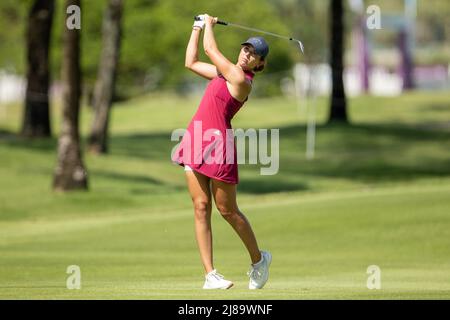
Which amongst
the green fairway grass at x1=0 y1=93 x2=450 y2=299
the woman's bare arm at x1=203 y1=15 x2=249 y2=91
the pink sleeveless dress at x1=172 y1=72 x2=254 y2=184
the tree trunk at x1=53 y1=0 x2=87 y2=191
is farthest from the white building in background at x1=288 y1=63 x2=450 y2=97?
the woman's bare arm at x1=203 y1=15 x2=249 y2=91

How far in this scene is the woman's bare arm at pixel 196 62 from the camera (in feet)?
37.0

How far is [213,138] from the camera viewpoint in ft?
35.8

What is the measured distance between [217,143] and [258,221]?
427 inches

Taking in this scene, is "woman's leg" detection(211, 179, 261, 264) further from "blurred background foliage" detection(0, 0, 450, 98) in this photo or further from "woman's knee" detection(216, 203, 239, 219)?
"blurred background foliage" detection(0, 0, 450, 98)

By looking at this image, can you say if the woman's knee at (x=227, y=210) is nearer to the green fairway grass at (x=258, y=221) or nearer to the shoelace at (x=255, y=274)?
the shoelace at (x=255, y=274)

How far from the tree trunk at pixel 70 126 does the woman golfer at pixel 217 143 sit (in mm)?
14998

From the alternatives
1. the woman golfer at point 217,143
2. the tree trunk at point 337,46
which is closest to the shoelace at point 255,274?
the woman golfer at point 217,143

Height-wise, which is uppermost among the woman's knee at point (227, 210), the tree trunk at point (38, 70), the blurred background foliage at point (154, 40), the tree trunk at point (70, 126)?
the blurred background foliage at point (154, 40)

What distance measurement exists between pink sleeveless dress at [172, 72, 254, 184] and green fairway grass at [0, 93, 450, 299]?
1.09m

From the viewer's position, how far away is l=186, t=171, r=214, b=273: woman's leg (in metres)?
11.2

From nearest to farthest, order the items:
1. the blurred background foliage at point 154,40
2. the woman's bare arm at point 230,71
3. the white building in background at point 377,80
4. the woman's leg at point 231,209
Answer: the woman's bare arm at point 230,71 → the woman's leg at point 231,209 → the blurred background foliage at point 154,40 → the white building in background at point 377,80

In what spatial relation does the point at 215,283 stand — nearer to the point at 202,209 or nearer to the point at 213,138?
the point at 202,209

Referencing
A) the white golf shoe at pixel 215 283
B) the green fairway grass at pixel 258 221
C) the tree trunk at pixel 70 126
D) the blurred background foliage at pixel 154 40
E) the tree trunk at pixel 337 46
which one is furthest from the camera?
the blurred background foliage at pixel 154 40

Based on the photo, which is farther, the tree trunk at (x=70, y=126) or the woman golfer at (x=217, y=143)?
the tree trunk at (x=70, y=126)
